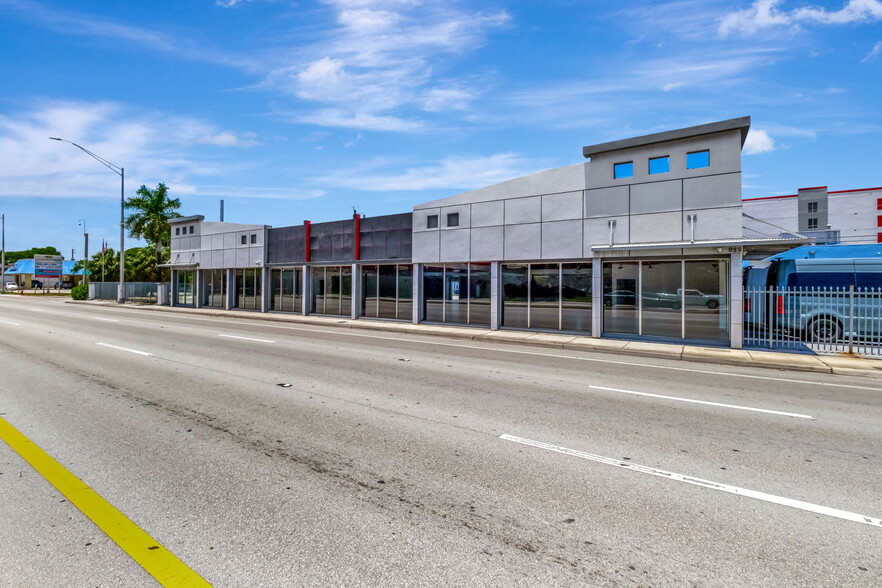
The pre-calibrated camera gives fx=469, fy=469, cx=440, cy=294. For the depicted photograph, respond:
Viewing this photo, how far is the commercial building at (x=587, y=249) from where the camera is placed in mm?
14426

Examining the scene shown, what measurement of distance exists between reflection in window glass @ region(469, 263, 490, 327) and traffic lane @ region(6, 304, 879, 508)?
10047mm

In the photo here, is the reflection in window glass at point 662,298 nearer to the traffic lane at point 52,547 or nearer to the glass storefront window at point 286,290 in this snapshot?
the traffic lane at point 52,547

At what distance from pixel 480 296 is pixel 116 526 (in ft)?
54.7

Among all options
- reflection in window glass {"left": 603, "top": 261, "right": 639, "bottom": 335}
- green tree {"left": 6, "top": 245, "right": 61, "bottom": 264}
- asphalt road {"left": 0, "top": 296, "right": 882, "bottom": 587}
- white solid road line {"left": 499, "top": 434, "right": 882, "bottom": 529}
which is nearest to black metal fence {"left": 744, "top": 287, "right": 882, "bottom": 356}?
reflection in window glass {"left": 603, "top": 261, "right": 639, "bottom": 335}


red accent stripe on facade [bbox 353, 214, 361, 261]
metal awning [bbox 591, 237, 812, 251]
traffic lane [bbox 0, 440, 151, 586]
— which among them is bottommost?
traffic lane [bbox 0, 440, 151, 586]

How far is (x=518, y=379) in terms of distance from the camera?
895 centimetres

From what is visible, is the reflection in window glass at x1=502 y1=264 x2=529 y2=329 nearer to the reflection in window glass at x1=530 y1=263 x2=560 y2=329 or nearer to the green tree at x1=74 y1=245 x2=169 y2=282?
the reflection in window glass at x1=530 y1=263 x2=560 y2=329

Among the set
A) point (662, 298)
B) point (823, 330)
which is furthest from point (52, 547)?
point (823, 330)

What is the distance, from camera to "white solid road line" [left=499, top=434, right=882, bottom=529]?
3631 millimetres

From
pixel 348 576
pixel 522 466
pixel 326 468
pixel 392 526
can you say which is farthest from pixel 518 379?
pixel 348 576

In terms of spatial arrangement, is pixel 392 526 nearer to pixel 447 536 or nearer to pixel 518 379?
pixel 447 536

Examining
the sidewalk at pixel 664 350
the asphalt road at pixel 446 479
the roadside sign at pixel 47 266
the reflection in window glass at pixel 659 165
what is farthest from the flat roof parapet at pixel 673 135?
the roadside sign at pixel 47 266

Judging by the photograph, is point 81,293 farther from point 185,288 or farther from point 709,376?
point 709,376

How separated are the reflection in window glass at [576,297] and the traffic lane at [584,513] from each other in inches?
489
